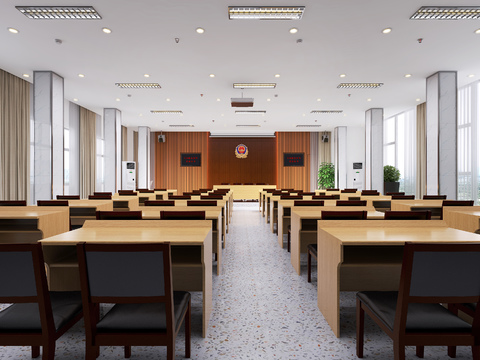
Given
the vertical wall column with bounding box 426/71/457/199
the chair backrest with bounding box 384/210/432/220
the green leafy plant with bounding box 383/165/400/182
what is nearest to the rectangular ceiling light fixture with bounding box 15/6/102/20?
the chair backrest with bounding box 384/210/432/220

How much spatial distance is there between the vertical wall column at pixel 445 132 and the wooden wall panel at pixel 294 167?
10.0 metres

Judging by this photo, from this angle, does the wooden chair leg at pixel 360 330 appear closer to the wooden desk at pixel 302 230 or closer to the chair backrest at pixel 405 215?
the chair backrest at pixel 405 215

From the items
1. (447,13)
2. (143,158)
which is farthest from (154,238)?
(143,158)

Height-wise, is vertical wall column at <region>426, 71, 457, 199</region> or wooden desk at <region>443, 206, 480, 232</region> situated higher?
vertical wall column at <region>426, 71, 457, 199</region>

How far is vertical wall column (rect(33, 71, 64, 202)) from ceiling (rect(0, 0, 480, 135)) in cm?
34

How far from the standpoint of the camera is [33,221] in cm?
401

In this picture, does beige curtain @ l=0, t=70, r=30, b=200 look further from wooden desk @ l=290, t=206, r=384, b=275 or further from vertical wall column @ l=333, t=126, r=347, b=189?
vertical wall column @ l=333, t=126, r=347, b=189

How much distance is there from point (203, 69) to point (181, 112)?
5.07 m

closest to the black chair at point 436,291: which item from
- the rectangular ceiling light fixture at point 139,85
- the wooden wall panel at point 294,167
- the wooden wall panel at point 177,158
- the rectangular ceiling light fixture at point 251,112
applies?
the rectangular ceiling light fixture at point 139,85

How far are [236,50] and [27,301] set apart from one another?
5694 mm

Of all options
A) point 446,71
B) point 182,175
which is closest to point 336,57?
point 446,71

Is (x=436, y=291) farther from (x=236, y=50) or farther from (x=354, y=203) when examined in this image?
(x=236, y=50)

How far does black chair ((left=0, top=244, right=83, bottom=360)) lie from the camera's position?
1423 millimetres

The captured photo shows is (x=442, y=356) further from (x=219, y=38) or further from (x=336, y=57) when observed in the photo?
(x=336, y=57)
